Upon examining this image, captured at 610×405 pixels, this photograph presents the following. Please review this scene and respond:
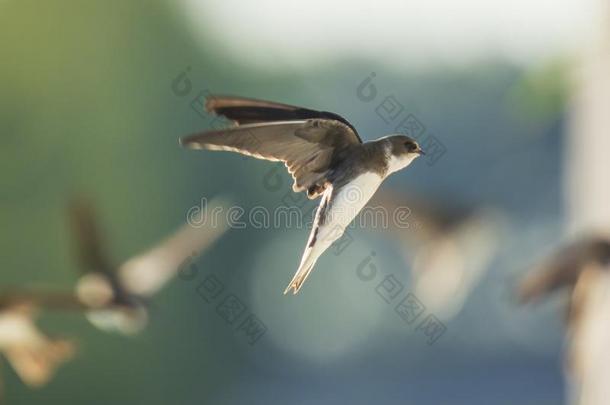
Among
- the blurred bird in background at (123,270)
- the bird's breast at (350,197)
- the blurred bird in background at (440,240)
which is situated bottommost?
the bird's breast at (350,197)

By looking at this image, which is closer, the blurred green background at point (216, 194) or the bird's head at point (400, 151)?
the bird's head at point (400, 151)

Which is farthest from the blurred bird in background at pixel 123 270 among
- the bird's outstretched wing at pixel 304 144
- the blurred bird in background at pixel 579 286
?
the bird's outstretched wing at pixel 304 144

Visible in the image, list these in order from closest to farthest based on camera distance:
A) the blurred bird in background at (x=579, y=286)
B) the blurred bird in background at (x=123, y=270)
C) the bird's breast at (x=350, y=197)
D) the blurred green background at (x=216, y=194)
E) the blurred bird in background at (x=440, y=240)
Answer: the bird's breast at (x=350, y=197)
the blurred bird in background at (x=579, y=286)
the blurred bird in background at (x=123, y=270)
the blurred bird in background at (x=440, y=240)
the blurred green background at (x=216, y=194)

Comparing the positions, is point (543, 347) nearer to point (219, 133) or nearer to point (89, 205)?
point (89, 205)

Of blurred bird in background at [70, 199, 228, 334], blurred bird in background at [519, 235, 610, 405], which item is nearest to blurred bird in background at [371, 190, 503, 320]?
blurred bird in background at [70, 199, 228, 334]

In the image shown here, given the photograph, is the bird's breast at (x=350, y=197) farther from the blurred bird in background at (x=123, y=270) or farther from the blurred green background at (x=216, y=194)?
the blurred green background at (x=216, y=194)

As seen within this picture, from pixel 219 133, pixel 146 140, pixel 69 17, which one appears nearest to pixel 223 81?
pixel 146 140

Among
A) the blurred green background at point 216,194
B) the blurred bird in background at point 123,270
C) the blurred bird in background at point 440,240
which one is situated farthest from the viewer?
the blurred green background at point 216,194

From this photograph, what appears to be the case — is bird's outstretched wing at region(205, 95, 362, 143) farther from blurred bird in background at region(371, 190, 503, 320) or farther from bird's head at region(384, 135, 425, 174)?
blurred bird in background at region(371, 190, 503, 320)
